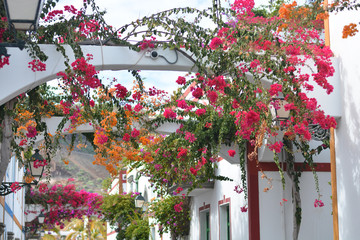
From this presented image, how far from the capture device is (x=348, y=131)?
7160mm

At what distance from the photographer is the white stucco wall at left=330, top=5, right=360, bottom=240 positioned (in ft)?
22.8

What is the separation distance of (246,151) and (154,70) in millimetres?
4602

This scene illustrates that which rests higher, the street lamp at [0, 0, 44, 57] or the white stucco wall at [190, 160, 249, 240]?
the street lamp at [0, 0, 44, 57]

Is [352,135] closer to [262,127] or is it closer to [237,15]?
[262,127]

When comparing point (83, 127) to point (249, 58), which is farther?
point (83, 127)

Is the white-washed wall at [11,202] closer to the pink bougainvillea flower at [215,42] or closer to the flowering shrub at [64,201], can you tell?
the flowering shrub at [64,201]

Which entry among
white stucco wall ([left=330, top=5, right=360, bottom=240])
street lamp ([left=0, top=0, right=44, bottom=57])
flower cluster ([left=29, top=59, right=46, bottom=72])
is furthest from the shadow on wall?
street lamp ([left=0, top=0, right=44, bottom=57])

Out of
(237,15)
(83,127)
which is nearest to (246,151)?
(83,127)

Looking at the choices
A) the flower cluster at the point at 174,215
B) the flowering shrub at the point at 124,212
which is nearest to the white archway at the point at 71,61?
the flower cluster at the point at 174,215

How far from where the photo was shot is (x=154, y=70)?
22.8ft

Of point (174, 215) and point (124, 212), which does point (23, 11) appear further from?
point (124, 212)

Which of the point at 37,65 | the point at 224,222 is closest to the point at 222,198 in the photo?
the point at 224,222

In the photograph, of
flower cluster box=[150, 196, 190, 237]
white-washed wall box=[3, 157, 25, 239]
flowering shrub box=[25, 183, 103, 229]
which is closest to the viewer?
white-washed wall box=[3, 157, 25, 239]

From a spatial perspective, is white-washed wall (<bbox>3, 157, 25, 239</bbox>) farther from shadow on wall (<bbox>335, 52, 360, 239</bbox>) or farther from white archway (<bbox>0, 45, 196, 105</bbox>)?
shadow on wall (<bbox>335, 52, 360, 239</bbox>)
